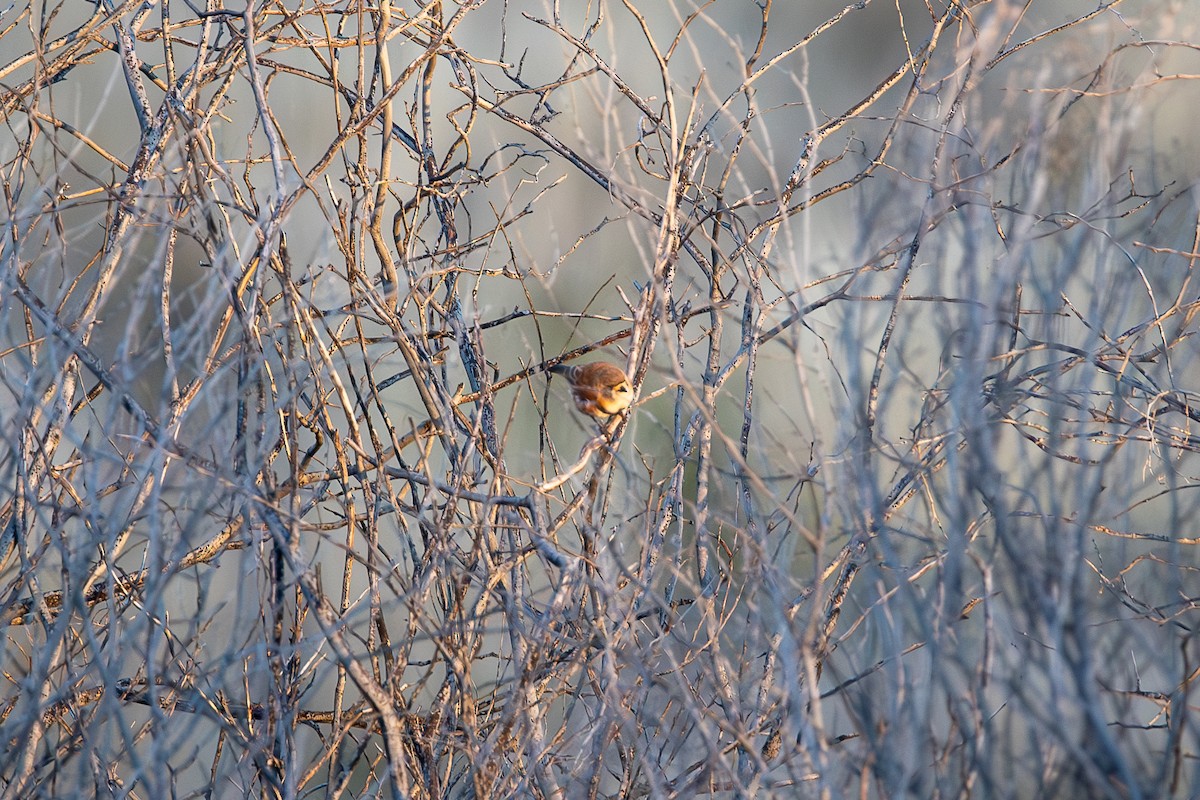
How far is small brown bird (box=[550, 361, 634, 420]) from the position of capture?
2.64 metres

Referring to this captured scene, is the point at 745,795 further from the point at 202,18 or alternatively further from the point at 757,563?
the point at 202,18

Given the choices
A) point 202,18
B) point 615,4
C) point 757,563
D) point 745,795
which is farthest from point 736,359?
point 615,4

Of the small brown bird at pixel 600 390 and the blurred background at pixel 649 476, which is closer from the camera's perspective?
the blurred background at pixel 649 476

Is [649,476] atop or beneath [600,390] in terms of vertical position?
beneath

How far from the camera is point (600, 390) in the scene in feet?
8.79

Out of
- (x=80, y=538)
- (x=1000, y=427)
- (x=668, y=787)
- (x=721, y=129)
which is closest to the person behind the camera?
(x=1000, y=427)

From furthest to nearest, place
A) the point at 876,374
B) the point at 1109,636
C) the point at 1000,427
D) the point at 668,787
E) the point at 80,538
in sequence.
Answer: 1. the point at 876,374
2. the point at 80,538
3. the point at 668,787
4. the point at 1109,636
5. the point at 1000,427

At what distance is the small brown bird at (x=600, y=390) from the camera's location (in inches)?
104

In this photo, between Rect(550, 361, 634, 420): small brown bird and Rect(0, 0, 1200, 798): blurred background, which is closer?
Rect(0, 0, 1200, 798): blurred background

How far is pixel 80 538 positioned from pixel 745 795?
1617 millimetres

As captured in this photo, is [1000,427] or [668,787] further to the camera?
[668,787]

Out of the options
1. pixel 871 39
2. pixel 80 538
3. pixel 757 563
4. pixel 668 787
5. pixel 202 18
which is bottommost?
pixel 668 787

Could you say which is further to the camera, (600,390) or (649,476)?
(600,390)

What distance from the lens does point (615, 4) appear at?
739 cm
